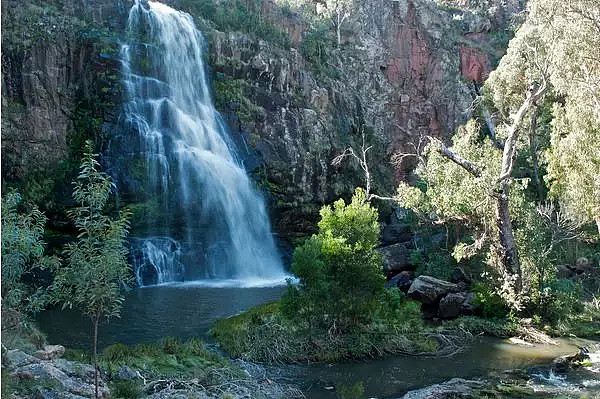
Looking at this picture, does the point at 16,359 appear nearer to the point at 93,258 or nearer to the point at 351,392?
the point at 93,258

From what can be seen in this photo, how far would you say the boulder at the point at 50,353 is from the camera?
37.9ft

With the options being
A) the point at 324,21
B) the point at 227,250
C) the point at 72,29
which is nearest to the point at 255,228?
the point at 227,250

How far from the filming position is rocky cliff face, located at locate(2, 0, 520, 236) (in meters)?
31.8

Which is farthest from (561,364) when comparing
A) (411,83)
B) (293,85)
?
(411,83)

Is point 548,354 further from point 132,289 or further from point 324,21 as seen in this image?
point 324,21

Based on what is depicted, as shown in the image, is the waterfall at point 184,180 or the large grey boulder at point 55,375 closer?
the large grey boulder at point 55,375

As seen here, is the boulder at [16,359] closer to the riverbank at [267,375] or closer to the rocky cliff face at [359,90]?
the riverbank at [267,375]

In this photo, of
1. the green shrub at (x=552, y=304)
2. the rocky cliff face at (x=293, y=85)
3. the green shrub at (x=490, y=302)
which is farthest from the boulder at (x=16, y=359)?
the rocky cliff face at (x=293, y=85)

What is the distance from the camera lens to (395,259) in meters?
26.1

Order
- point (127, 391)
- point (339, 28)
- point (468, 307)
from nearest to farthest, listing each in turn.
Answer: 1. point (127, 391)
2. point (468, 307)
3. point (339, 28)

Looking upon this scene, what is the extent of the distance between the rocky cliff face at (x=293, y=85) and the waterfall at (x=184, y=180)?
1.38 meters

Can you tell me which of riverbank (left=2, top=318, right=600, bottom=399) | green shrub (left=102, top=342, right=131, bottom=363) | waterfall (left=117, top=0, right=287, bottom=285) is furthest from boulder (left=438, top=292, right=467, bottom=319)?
waterfall (left=117, top=0, right=287, bottom=285)

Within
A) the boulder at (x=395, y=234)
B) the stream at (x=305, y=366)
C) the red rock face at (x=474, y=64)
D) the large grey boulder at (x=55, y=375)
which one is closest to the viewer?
the large grey boulder at (x=55, y=375)

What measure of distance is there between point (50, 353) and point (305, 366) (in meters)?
6.06
